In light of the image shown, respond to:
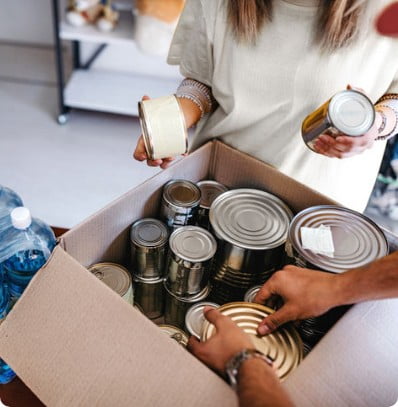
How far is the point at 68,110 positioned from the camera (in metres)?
3.01

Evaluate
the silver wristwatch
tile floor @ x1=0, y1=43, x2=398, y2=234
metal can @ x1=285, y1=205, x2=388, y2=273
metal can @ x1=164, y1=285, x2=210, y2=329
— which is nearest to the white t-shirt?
metal can @ x1=285, y1=205, x2=388, y2=273

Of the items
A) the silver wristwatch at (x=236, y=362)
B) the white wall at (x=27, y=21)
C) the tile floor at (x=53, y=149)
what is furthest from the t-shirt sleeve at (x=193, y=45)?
the white wall at (x=27, y=21)

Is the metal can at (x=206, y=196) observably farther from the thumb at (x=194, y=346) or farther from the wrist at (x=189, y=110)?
the thumb at (x=194, y=346)

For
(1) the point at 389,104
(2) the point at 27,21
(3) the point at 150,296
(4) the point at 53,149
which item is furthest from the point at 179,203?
(2) the point at 27,21

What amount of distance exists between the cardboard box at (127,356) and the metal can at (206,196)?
369 mm

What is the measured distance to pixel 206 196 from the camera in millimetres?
1147

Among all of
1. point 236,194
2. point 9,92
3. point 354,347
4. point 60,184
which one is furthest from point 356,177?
point 9,92

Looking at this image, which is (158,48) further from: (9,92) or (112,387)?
(112,387)

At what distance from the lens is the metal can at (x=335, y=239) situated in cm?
91

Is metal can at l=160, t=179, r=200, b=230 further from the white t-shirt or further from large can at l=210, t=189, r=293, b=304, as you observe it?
the white t-shirt

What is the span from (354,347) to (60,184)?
6.83 feet

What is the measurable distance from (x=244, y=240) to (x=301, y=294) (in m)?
0.20

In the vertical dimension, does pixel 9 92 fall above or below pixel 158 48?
below

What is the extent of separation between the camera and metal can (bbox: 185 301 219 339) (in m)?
0.91
